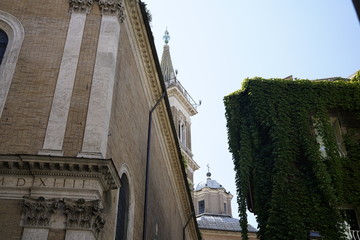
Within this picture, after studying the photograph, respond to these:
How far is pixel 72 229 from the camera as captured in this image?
354 inches

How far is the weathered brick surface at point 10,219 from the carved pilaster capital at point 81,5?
5707 mm

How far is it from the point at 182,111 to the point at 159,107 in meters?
26.9

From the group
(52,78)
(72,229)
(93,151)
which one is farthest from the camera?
(52,78)

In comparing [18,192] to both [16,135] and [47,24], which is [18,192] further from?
[47,24]

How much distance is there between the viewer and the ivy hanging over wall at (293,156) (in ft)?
50.7

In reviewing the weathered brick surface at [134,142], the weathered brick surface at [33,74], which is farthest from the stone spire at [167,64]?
the weathered brick surface at [33,74]

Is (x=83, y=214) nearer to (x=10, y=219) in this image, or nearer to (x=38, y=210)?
(x=38, y=210)

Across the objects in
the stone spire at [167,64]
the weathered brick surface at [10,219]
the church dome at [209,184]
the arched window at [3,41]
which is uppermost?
the stone spire at [167,64]

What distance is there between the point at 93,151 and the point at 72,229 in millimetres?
1819

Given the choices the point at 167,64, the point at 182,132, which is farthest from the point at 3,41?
the point at 167,64

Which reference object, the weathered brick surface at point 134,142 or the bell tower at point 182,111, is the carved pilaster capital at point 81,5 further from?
the bell tower at point 182,111

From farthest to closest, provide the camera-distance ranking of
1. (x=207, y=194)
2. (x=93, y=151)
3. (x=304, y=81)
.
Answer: (x=207, y=194)
(x=304, y=81)
(x=93, y=151)

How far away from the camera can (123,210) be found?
12.6 metres

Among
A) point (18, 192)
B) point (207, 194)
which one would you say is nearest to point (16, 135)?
point (18, 192)
